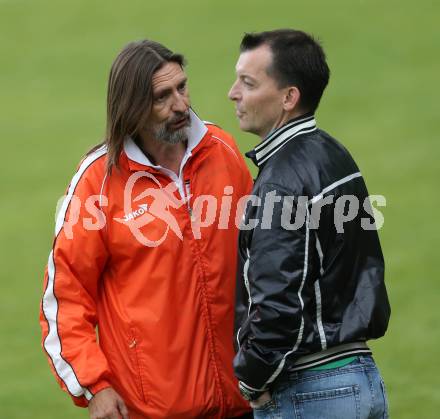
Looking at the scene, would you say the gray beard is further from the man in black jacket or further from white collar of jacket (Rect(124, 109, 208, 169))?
the man in black jacket

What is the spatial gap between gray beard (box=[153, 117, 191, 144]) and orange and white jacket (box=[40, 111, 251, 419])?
5 centimetres

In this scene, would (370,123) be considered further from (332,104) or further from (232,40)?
(232,40)

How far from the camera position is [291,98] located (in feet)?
12.4

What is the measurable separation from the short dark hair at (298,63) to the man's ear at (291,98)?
1 centimetres

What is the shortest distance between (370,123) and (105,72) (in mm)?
3057

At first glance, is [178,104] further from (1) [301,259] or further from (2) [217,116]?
(2) [217,116]

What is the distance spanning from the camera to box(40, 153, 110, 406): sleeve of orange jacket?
13.2 ft

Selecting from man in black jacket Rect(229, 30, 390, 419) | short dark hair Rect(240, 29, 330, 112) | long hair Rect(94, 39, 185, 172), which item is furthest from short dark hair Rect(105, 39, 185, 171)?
short dark hair Rect(240, 29, 330, 112)

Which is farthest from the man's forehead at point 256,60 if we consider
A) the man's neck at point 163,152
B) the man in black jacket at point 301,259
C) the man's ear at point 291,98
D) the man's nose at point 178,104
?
the man's neck at point 163,152

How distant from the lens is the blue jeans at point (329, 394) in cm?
371

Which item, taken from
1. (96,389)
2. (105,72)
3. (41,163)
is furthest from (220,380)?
(105,72)

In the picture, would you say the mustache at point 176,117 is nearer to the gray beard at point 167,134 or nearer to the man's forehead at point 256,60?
the gray beard at point 167,134

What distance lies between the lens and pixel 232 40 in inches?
481

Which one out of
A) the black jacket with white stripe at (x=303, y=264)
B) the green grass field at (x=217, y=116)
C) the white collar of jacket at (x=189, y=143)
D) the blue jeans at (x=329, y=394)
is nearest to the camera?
the black jacket with white stripe at (x=303, y=264)
